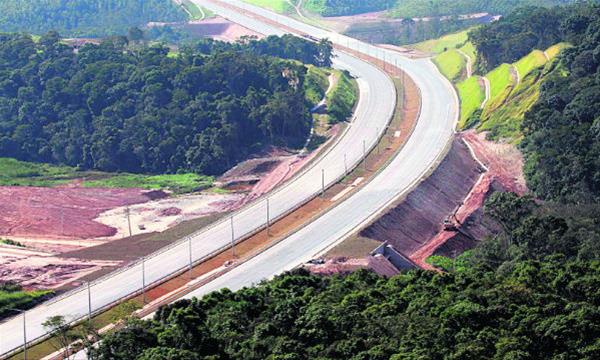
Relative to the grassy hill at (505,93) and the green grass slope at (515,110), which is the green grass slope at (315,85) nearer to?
the grassy hill at (505,93)

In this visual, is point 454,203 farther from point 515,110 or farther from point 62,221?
point 62,221

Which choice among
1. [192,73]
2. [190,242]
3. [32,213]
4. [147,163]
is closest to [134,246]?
[190,242]

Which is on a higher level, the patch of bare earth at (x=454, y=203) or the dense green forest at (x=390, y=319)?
the dense green forest at (x=390, y=319)

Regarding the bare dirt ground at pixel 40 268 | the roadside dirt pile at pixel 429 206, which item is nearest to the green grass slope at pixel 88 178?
the roadside dirt pile at pixel 429 206

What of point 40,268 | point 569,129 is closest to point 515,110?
point 569,129

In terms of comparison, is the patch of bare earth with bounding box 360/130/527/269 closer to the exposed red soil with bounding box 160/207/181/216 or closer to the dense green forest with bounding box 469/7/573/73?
the dense green forest with bounding box 469/7/573/73
